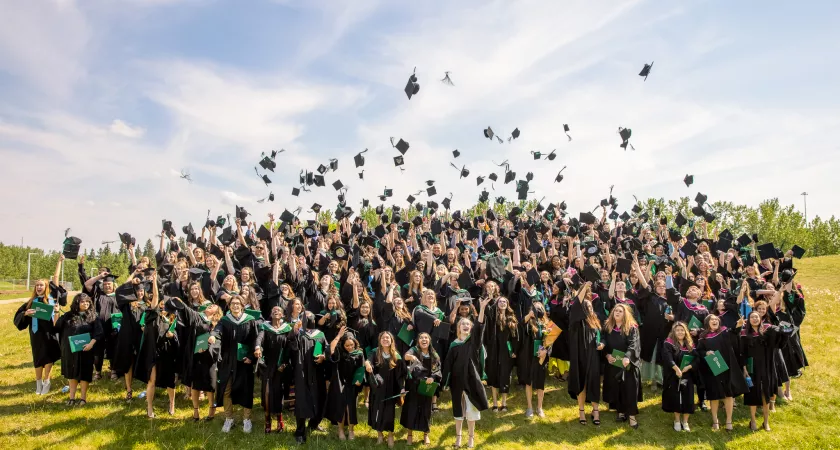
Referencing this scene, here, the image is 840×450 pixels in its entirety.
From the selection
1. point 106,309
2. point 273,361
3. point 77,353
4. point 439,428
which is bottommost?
point 439,428

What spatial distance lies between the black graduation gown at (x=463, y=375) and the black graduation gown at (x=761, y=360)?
12.4 ft

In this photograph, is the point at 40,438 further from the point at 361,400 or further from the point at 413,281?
the point at 413,281

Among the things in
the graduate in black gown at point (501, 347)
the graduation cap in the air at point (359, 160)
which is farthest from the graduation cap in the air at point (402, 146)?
the graduate in black gown at point (501, 347)

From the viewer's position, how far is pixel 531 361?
776 centimetres

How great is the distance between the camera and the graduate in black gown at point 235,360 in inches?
268

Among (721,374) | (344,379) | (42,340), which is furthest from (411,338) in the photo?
(42,340)

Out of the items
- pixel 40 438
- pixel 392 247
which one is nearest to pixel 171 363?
pixel 40 438

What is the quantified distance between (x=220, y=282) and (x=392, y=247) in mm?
3873

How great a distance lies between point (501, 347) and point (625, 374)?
177 cm

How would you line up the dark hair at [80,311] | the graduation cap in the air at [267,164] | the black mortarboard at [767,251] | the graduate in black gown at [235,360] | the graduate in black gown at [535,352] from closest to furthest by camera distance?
the graduate in black gown at [235,360]
the dark hair at [80,311]
the graduate in black gown at [535,352]
the black mortarboard at [767,251]
the graduation cap in the air at [267,164]

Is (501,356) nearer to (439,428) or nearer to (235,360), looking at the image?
(439,428)

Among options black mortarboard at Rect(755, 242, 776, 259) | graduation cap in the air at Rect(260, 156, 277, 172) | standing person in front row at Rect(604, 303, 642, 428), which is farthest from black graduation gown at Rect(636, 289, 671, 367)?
graduation cap in the air at Rect(260, 156, 277, 172)

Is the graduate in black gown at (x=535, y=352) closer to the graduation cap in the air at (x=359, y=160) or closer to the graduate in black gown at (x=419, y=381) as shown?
the graduate in black gown at (x=419, y=381)

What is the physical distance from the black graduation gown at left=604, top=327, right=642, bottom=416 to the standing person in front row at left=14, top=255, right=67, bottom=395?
26.9ft
